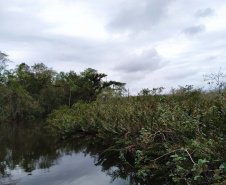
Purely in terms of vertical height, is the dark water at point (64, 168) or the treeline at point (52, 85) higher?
the treeline at point (52, 85)

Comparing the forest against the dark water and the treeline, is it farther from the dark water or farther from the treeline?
the treeline

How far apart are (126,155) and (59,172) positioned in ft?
4.58

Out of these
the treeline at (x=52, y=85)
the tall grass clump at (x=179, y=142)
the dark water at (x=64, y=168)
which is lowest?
the dark water at (x=64, y=168)

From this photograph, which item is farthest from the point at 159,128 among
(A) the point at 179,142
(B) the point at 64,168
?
(B) the point at 64,168

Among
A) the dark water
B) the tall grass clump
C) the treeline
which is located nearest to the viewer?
the tall grass clump

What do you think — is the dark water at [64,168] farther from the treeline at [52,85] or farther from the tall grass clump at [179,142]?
the treeline at [52,85]

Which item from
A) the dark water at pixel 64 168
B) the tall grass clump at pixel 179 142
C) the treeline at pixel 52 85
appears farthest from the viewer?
the treeline at pixel 52 85

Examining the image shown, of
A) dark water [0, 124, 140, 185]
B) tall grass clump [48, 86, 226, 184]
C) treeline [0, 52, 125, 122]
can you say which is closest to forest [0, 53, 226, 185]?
tall grass clump [48, 86, 226, 184]

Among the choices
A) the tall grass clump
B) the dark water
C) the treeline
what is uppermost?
the treeline

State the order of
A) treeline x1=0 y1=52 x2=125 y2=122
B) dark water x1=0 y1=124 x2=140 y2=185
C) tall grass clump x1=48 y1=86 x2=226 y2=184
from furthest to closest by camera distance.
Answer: treeline x1=0 y1=52 x2=125 y2=122
dark water x1=0 y1=124 x2=140 y2=185
tall grass clump x1=48 y1=86 x2=226 y2=184

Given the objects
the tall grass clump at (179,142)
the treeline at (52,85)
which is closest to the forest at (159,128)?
the tall grass clump at (179,142)

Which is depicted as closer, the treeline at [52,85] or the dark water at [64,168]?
the dark water at [64,168]

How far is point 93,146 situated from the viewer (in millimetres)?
5469

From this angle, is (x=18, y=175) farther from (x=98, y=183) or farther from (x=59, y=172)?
(x=98, y=183)
